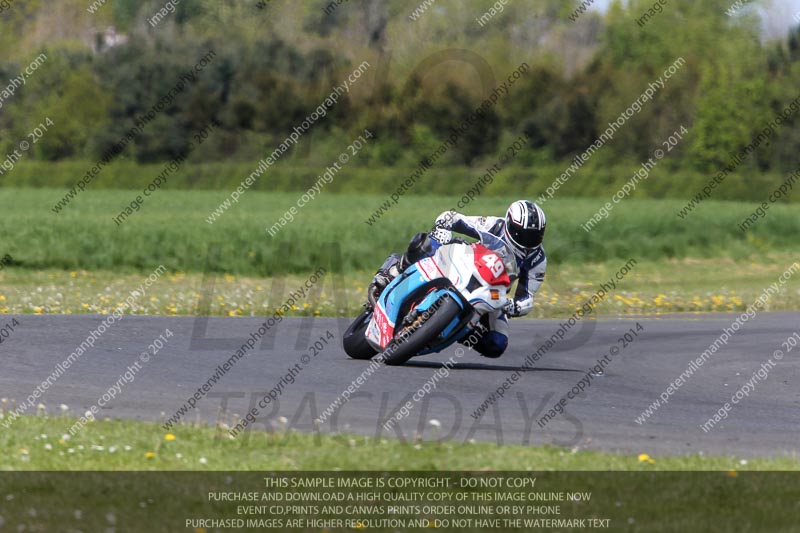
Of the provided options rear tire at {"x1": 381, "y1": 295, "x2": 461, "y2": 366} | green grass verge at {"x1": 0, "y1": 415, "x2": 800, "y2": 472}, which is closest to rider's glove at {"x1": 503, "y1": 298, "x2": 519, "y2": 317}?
rear tire at {"x1": 381, "y1": 295, "x2": 461, "y2": 366}

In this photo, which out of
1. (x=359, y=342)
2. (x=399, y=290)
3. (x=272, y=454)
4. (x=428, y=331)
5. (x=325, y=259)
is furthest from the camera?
(x=325, y=259)

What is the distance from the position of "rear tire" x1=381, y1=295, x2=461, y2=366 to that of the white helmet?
2.64 feet

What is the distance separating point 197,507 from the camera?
706 cm

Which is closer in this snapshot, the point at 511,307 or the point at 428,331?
the point at 428,331

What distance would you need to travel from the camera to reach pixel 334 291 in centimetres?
2339

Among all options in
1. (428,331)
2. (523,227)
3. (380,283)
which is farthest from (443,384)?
(523,227)

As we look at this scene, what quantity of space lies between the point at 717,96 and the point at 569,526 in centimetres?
5620

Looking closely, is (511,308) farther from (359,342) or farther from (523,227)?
(359,342)

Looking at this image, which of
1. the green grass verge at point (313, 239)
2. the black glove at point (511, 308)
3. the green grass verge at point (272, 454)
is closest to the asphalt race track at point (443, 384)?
the green grass verge at point (272, 454)

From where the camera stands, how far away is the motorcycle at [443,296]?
11.6 meters

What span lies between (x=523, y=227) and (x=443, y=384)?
5.19 feet

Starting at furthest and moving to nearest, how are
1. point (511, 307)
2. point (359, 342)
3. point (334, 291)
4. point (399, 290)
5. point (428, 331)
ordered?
point (334, 291)
point (359, 342)
point (399, 290)
point (511, 307)
point (428, 331)

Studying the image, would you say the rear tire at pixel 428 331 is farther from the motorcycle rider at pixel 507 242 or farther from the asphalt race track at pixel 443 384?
the motorcycle rider at pixel 507 242

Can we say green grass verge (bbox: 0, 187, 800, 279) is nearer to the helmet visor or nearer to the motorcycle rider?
the motorcycle rider
